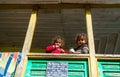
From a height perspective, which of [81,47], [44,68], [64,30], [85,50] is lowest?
[44,68]

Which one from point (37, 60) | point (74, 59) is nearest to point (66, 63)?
point (74, 59)

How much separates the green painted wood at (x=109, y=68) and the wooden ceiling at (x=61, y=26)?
1.97m

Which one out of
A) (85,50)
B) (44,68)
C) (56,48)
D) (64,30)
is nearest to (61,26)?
(64,30)

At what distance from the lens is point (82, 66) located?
6.12 m

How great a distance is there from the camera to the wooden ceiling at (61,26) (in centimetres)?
795

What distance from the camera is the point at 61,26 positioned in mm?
8469

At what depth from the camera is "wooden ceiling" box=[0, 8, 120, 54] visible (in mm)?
7947

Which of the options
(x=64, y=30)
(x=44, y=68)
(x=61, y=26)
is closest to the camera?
(x=44, y=68)

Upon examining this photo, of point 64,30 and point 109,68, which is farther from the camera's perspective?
point 64,30

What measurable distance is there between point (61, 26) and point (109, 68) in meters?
2.70

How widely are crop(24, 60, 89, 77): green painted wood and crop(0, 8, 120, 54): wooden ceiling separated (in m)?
1.96

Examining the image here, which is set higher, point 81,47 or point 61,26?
point 61,26

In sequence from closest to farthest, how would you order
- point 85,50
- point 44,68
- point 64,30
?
point 44,68 → point 85,50 → point 64,30

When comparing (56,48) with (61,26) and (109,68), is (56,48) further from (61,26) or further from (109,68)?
(61,26)
